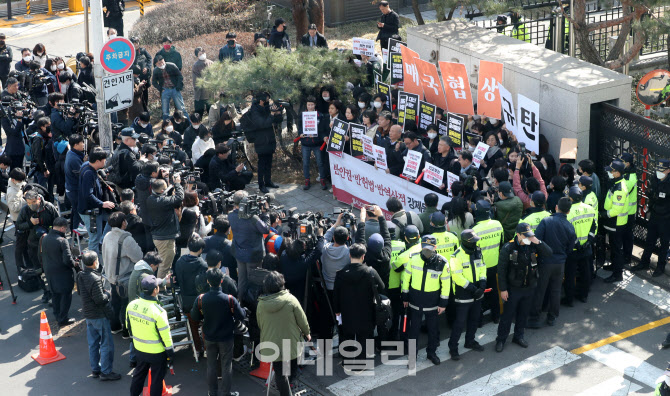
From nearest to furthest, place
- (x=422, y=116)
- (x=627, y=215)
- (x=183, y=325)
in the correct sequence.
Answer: (x=183, y=325)
(x=627, y=215)
(x=422, y=116)

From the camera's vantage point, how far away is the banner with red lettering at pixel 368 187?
13492mm

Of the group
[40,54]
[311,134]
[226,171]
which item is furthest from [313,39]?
[40,54]

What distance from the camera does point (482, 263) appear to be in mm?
9961

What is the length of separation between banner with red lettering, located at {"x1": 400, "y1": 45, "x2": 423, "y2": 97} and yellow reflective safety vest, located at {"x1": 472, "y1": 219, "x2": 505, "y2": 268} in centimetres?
538

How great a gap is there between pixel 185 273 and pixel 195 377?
1.31 metres

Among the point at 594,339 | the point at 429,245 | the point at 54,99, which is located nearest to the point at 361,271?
the point at 429,245

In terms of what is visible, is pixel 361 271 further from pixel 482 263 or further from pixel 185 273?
pixel 185 273

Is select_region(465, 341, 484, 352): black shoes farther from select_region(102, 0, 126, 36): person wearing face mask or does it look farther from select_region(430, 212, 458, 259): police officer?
select_region(102, 0, 126, 36): person wearing face mask

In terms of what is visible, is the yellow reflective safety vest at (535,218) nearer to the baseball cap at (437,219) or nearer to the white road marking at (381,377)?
the baseball cap at (437,219)

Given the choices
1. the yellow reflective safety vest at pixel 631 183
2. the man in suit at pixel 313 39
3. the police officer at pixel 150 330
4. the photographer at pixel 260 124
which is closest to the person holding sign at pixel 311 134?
the photographer at pixel 260 124

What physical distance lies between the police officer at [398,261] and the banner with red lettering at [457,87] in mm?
4236

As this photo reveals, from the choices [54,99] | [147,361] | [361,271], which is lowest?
[147,361]

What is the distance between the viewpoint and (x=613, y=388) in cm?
958

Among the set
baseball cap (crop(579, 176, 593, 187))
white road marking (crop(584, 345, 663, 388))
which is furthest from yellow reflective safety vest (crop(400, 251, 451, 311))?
baseball cap (crop(579, 176, 593, 187))
